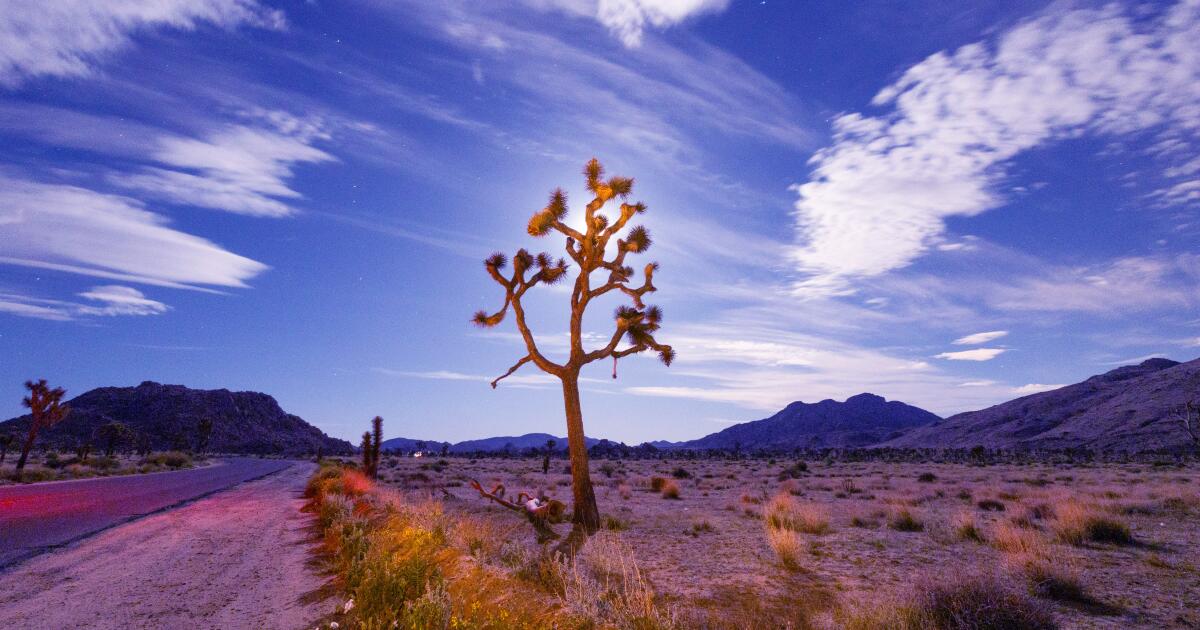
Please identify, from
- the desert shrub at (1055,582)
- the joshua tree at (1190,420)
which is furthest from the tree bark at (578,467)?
the joshua tree at (1190,420)

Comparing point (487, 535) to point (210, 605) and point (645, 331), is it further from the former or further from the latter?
point (645, 331)

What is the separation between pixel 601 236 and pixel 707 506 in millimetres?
11726

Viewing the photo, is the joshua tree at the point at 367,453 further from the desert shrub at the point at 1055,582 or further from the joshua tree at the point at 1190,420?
the joshua tree at the point at 1190,420

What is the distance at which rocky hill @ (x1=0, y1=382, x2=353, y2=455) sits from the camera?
10894 cm

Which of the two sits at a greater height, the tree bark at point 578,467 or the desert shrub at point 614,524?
the tree bark at point 578,467

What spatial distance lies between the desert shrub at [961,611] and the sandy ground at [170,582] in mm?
6576

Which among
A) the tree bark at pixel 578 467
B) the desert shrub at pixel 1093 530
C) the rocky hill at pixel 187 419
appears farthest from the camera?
the rocky hill at pixel 187 419

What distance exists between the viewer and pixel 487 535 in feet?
36.7

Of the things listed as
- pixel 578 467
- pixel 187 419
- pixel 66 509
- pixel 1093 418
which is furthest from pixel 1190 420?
pixel 187 419

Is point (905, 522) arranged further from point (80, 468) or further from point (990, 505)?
point (80, 468)

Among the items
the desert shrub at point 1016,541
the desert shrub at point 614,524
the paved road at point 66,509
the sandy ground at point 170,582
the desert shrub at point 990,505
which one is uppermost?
the paved road at point 66,509

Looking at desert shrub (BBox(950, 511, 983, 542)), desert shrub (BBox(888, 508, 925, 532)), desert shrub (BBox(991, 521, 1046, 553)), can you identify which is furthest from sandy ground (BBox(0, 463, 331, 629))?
desert shrub (BBox(888, 508, 925, 532))

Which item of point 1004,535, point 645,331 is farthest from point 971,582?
point 645,331

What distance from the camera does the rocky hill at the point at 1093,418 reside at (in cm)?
7175
